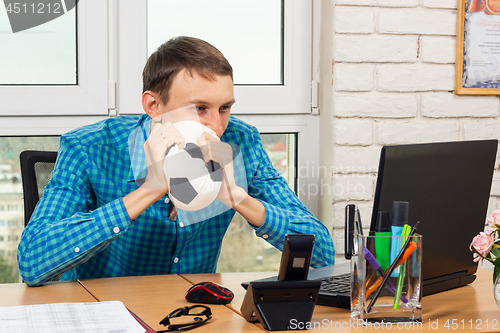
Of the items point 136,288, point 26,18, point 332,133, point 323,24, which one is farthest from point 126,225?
point 323,24

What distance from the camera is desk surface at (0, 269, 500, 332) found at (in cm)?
75

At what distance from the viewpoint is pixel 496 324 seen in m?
0.75

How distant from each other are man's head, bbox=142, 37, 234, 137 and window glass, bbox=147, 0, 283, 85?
460 mm

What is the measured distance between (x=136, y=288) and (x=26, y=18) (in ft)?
3.50

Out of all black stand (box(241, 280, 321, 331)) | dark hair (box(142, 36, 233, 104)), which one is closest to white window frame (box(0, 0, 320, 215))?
dark hair (box(142, 36, 233, 104))

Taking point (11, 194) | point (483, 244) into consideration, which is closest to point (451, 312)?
point (483, 244)

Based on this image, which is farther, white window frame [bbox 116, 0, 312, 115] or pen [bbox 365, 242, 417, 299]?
white window frame [bbox 116, 0, 312, 115]

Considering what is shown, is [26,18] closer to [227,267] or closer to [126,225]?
[126,225]

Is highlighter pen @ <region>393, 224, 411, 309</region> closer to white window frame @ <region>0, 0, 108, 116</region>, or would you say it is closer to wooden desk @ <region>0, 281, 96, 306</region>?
wooden desk @ <region>0, 281, 96, 306</region>

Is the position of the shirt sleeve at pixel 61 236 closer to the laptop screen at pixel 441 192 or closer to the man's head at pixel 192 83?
the man's head at pixel 192 83

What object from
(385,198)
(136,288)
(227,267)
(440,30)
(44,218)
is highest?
(440,30)

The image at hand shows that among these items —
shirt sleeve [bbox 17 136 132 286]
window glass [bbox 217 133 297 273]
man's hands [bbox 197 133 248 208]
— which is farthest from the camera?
window glass [bbox 217 133 297 273]

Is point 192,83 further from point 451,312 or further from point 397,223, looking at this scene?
point 451,312

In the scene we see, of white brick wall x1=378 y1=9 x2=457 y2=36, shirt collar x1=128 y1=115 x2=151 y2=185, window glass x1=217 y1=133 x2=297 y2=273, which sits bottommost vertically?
window glass x1=217 y1=133 x2=297 y2=273
